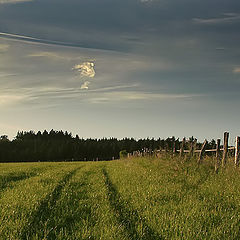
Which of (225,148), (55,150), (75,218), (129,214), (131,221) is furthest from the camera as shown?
(55,150)

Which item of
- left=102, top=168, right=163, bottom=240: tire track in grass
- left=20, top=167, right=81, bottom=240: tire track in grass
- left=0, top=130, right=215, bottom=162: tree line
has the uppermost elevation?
left=102, top=168, right=163, bottom=240: tire track in grass

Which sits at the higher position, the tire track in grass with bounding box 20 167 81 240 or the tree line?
the tire track in grass with bounding box 20 167 81 240

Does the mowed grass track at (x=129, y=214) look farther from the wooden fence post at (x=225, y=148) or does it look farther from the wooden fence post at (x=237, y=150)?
the wooden fence post at (x=225, y=148)

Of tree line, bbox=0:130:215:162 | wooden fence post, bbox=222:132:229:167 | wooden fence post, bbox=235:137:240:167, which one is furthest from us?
tree line, bbox=0:130:215:162

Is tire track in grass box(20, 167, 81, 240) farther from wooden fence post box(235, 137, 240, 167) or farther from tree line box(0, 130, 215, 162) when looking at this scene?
tree line box(0, 130, 215, 162)

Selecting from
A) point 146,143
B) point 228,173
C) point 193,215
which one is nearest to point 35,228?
point 193,215

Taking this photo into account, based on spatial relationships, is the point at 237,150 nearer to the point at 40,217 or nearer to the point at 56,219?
the point at 56,219

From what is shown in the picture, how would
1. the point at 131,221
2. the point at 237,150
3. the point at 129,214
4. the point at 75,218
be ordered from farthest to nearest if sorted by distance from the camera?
the point at 237,150
the point at 129,214
the point at 75,218
the point at 131,221

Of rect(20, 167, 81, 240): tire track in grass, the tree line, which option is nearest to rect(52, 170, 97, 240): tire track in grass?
rect(20, 167, 81, 240): tire track in grass

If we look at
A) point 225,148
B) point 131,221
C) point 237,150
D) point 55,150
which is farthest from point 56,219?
point 55,150

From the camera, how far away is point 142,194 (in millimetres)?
7887

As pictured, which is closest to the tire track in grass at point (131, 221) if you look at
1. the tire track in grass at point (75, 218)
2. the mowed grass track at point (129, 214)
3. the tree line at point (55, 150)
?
the mowed grass track at point (129, 214)

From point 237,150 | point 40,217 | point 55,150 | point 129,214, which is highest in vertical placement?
point 237,150

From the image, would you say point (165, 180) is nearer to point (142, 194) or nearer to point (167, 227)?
point (142, 194)
